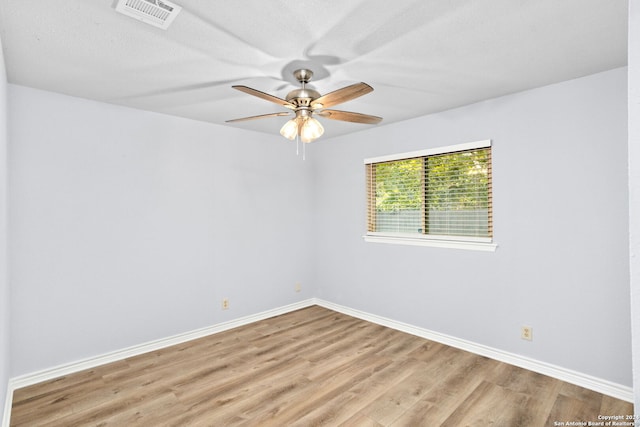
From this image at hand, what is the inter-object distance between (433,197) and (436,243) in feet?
1.61

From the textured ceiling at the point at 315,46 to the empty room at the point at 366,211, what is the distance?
18mm

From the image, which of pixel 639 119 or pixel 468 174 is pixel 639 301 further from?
pixel 468 174

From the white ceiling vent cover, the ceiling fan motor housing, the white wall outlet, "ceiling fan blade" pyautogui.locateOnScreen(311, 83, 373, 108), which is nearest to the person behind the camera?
the white ceiling vent cover

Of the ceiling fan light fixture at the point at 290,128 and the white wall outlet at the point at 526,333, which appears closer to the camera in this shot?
the ceiling fan light fixture at the point at 290,128

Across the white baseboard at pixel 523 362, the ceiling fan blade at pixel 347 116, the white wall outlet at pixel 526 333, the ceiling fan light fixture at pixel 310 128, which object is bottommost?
the white baseboard at pixel 523 362

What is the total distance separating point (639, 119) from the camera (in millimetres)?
816

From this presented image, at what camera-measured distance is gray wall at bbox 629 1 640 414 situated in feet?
2.68

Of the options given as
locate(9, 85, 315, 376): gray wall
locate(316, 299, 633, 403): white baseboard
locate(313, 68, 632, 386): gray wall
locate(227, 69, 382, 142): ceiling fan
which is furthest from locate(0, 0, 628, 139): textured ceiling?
locate(316, 299, 633, 403): white baseboard

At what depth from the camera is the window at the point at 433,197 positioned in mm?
3143

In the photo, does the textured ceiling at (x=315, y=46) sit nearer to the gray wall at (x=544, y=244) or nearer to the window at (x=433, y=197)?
the gray wall at (x=544, y=244)

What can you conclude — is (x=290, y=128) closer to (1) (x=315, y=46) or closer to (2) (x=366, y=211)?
(1) (x=315, y=46)

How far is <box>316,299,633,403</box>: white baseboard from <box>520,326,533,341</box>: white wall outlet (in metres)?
0.17

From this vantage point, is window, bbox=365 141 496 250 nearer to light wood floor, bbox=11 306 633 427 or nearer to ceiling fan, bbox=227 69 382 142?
light wood floor, bbox=11 306 633 427

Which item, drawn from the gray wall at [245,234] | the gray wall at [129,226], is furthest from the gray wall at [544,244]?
the gray wall at [129,226]
